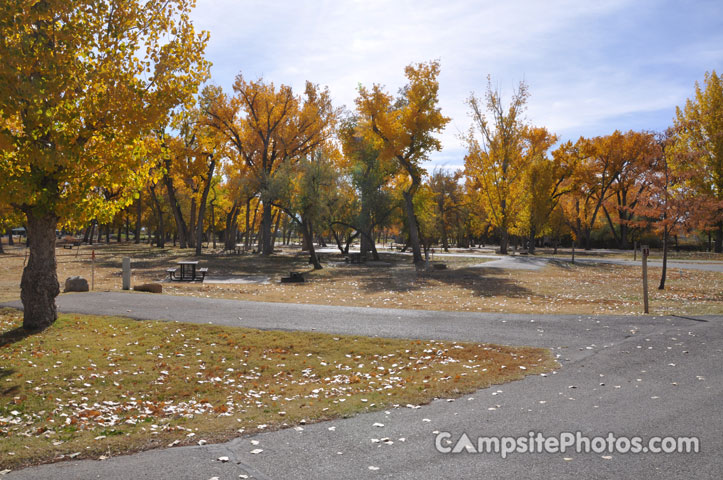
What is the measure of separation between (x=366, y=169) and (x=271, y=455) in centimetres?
3910

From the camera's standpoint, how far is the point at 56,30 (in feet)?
34.0

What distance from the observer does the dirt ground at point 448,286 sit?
18.1m

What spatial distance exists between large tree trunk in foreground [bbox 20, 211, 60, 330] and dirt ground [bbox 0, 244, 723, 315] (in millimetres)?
5608

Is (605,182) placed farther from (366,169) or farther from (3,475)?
(3,475)

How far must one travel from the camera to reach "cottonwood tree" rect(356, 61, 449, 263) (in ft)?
118

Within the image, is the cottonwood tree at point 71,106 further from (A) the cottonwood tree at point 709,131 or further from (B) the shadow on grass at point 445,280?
(A) the cottonwood tree at point 709,131

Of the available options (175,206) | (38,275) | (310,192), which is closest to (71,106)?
(38,275)

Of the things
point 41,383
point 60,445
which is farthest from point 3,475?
point 41,383

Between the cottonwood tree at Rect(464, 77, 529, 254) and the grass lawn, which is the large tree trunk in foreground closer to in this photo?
the grass lawn

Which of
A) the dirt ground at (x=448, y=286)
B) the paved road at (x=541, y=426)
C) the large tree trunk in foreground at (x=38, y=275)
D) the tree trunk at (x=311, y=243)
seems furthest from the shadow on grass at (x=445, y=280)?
the large tree trunk in foreground at (x=38, y=275)

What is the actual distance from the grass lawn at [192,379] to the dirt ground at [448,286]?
6.36 metres

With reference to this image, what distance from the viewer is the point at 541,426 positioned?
6.38m

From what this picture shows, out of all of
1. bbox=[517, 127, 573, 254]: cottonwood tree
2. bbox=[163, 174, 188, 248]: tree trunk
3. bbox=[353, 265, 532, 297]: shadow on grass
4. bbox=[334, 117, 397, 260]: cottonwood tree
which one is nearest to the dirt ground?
bbox=[353, 265, 532, 297]: shadow on grass

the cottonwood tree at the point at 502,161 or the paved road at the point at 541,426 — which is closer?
the paved road at the point at 541,426
